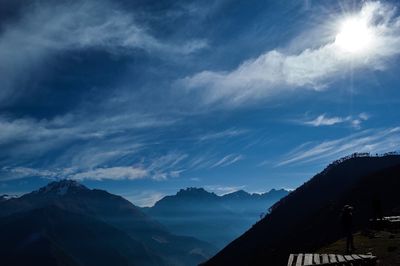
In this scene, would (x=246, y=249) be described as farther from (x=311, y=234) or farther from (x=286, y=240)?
(x=311, y=234)

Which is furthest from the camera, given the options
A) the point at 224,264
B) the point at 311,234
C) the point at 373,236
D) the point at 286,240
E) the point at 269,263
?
the point at 224,264

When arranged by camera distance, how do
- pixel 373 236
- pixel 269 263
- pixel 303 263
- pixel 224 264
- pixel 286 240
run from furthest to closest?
1. pixel 224 264
2. pixel 286 240
3. pixel 269 263
4. pixel 373 236
5. pixel 303 263

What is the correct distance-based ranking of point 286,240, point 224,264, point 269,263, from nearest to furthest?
1. point 269,263
2. point 286,240
3. point 224,264

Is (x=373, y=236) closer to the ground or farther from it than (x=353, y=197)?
closer to the ground

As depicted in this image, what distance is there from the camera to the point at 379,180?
155 m

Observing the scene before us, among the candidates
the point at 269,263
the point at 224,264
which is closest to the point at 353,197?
the point at 269,263

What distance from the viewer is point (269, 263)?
118 m

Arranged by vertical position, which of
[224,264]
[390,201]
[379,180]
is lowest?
[224,264]

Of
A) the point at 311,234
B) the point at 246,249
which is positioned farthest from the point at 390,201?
the point at 246,249

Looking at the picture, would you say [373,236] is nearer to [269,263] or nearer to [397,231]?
[397,231]

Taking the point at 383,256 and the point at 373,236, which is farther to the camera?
the point at 373,236

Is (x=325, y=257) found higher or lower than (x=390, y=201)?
lower

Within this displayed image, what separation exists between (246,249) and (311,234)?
5968 centimetres

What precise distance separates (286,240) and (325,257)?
13146cm
